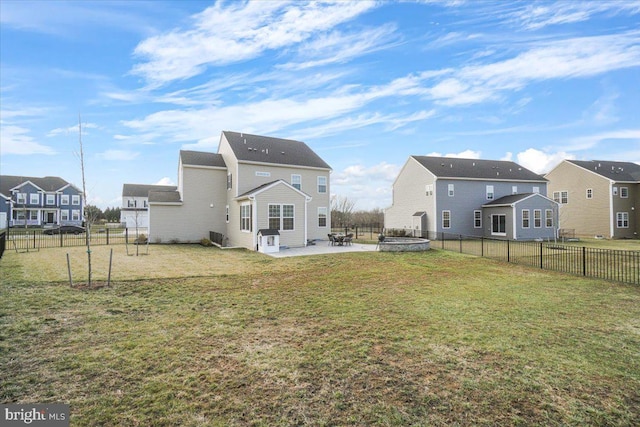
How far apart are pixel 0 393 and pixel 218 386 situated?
2.45 meters

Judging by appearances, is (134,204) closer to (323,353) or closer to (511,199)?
(511,199)

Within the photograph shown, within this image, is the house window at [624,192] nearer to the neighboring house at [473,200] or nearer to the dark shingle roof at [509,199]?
the neighboring house at [473,200]

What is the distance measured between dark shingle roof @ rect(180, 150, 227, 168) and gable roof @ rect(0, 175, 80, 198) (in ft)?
129

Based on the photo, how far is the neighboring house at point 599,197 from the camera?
101ft

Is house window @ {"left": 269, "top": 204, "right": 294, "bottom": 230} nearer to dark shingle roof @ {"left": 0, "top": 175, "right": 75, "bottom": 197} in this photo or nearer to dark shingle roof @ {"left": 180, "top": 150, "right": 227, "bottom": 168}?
dark shingle roof @ {"left": 180, "top": 150, "right": 227, "bottom": 168}

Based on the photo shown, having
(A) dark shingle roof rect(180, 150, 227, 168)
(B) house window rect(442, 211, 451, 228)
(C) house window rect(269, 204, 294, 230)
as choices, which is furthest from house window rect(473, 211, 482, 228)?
(A) dark shingle roof rect(180, 150, 227, 168)

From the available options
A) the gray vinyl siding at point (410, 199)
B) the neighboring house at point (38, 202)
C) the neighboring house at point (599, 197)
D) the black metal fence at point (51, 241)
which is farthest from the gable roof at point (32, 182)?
the neighboring house at point (599, 197)

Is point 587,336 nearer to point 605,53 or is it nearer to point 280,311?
point 280,311

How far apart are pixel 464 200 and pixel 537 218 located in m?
6.09

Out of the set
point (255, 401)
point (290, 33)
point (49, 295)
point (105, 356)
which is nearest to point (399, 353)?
point (255, 401)

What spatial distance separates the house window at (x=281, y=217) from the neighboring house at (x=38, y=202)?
1653 inches

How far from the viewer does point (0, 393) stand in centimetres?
362

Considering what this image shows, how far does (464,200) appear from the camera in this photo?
29531 millimetres

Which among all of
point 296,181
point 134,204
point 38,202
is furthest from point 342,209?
point 38,202
